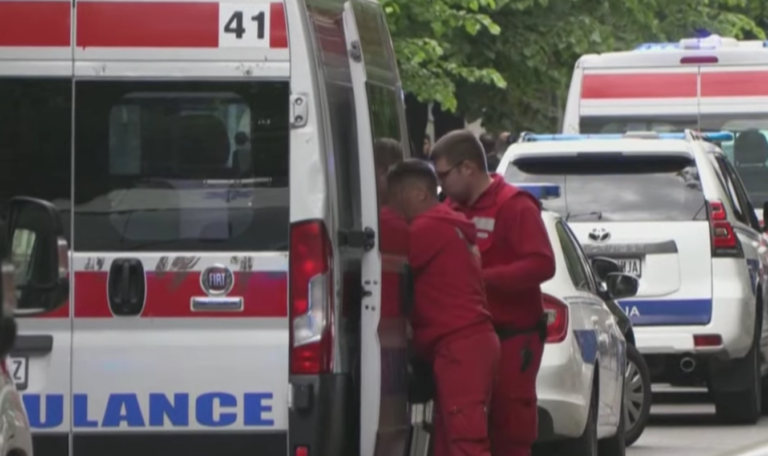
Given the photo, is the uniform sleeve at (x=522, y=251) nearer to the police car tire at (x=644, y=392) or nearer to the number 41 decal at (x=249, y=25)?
the number 41 decal at (x=249, y=25)

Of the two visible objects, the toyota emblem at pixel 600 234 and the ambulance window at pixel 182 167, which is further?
the toyota emblem at pixel 600 234

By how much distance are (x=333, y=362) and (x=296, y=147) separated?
0.77 meters

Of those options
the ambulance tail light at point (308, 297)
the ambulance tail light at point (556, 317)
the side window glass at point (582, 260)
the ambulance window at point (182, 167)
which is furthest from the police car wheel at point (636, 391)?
the ambulance window at point (182, 167)

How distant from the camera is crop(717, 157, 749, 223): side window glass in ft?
49.3

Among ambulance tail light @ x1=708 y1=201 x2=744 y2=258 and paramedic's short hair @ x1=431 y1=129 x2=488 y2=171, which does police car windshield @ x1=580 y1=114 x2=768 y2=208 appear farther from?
paramedic's short hair @ x1=431 y1=129 x2=488 y2=171

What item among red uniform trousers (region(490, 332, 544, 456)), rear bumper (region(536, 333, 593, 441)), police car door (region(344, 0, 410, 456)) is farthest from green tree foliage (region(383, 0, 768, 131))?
police car door (region(344, 0, 410, 456))

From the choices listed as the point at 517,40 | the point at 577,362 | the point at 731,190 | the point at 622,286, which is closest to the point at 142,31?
the point at 577,362

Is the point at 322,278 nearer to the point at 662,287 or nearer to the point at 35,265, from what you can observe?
the point at 35,265

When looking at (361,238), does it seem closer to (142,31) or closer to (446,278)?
(446,278)

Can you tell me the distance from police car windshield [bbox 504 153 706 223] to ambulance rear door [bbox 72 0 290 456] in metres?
6.58

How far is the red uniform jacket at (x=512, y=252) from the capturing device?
8906mm

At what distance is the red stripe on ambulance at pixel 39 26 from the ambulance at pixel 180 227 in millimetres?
11

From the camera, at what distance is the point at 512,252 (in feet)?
29.7

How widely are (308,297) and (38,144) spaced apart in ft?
3.53
